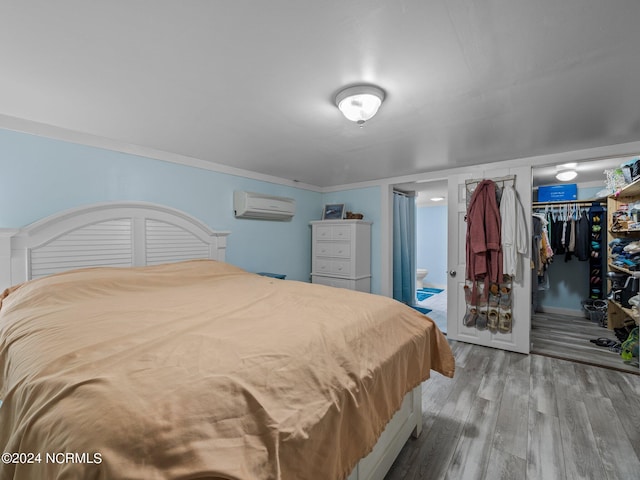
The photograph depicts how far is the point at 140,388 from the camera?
0.77 m

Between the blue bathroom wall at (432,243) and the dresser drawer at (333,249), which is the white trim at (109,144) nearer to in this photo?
the dresser drawer at (333,249)

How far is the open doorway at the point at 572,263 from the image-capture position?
3.72 metres

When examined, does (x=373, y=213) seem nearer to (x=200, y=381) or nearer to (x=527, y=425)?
(x=527, y=425)

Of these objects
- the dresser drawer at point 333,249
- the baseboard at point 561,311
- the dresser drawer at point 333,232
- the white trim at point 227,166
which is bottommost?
the baseboard at point 561,311

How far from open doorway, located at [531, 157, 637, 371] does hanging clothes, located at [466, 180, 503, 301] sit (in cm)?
110

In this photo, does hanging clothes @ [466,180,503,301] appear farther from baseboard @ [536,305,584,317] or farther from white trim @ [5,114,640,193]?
baseboard @ [536,305,584,317]

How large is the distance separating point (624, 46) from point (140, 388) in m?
2.40

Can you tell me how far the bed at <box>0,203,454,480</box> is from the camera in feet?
2.11

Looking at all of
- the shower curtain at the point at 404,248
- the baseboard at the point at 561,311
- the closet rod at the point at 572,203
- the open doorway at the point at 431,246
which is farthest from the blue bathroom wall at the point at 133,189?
the baseboard at the point at 561,311

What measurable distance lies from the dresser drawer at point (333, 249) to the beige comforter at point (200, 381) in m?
2.32

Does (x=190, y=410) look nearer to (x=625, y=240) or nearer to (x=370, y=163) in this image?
(x=370, y=163)

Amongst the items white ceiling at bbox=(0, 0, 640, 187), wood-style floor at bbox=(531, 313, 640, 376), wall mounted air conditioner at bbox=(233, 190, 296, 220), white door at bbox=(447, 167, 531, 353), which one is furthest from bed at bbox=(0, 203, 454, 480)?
wood-style floor at bbox=(531, 313, 640, 376)

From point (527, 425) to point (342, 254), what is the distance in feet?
8.98

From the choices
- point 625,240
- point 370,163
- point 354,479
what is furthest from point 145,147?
point 625,240
